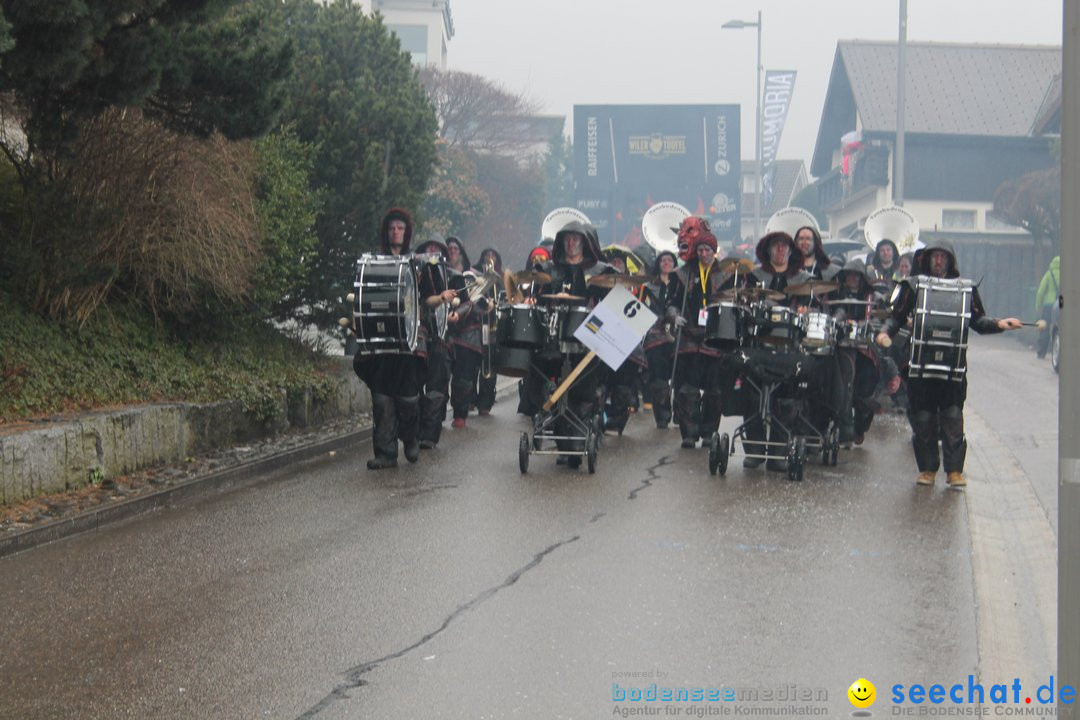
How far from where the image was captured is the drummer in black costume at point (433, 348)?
12570 millimetres

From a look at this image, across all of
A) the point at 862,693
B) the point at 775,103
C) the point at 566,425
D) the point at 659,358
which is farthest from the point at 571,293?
the point at 775,103

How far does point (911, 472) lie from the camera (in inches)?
502

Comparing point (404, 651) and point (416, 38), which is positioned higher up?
point (416, 38)

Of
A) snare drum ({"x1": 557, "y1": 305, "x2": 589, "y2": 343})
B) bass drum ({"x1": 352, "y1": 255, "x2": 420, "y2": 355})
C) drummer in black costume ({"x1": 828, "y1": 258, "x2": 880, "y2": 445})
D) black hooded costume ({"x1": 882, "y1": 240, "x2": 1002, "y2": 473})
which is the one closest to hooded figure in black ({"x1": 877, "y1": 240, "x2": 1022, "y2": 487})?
black hooded costume ({"x1": 882, "y1": 240, "x2": 1002, "y2": 473})

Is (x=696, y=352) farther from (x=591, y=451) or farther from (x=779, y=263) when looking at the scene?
(x=591, y=451)

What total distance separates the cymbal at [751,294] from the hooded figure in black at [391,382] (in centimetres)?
265

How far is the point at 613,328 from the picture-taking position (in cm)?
1227

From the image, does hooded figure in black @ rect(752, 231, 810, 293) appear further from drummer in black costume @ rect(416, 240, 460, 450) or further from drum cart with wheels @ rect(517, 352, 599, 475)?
drummer in black costume @ rect(416, 240, 460, 450)

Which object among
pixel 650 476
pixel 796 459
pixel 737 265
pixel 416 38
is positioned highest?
pixel 416 38

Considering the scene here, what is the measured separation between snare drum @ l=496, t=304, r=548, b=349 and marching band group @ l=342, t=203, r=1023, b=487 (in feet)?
0.04

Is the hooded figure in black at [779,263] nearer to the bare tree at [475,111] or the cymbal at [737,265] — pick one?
the cymbal at [737,265]

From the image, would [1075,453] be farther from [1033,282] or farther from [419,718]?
[1033,282]

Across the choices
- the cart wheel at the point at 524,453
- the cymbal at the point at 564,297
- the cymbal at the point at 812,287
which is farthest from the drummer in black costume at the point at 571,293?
the cymbal at the point at 812,287

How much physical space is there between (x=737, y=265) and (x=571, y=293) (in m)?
1.48
